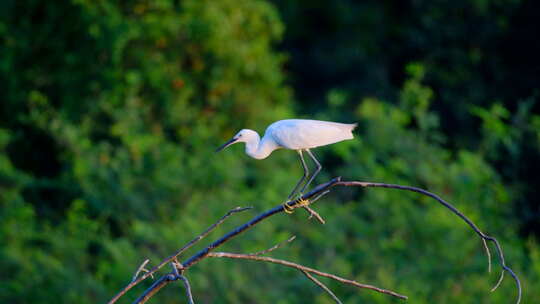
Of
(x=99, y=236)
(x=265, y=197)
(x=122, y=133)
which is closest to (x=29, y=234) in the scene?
(x=99, y=236)

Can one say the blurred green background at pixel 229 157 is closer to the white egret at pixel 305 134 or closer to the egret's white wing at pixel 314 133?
the white egret at pixel 305 134

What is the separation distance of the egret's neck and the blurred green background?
4.77m

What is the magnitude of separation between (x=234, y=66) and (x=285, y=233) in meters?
3.93

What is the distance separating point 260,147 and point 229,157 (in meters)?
7.19

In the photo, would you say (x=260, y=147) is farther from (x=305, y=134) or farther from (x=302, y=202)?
(x=302, y=202)

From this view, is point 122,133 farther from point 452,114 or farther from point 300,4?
point 300,4

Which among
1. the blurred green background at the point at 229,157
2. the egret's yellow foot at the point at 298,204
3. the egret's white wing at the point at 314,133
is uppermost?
the blurred green background at the point at 229,157

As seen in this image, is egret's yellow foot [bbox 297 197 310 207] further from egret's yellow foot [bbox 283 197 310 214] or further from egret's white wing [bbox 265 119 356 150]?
egret's white wing [bbox 265 119 356 150]

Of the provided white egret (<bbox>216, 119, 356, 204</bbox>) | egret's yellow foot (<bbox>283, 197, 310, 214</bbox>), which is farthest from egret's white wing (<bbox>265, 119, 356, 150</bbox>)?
egret's yellow foot (<bbox>283, 197, 310, 214</bbox>)

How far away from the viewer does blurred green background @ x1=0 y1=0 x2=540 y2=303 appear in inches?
360

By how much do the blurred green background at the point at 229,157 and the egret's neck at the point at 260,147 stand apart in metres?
4.77

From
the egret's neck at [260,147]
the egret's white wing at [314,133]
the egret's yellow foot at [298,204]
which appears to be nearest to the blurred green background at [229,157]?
the egret's neck at [260,147]

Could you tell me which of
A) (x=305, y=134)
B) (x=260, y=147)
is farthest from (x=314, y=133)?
(x=260, y=147)

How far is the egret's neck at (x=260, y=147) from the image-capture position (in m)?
3.78
